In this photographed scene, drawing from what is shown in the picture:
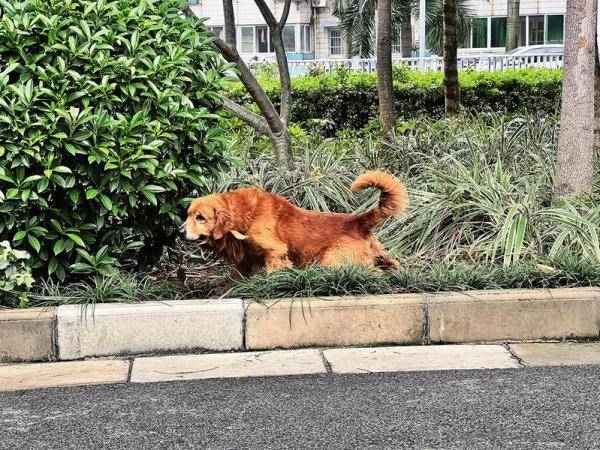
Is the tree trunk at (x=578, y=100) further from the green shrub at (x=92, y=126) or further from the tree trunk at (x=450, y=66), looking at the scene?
the tree trunk at (x=450, y=66)

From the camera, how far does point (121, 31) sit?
5465 millimetres

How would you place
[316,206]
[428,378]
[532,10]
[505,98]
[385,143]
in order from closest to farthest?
[428,378]
[316,206]
[385,143]
[505,98]
[532,10]

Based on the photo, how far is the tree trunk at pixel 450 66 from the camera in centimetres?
1201

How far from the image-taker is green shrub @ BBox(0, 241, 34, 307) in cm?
505

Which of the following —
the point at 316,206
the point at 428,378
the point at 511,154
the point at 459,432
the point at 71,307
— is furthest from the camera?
the point at 511,154

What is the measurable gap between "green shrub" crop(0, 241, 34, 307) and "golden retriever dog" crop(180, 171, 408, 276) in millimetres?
908

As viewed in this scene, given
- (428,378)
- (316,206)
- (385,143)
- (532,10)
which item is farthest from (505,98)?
(532,10)

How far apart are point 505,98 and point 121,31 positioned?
12.0m

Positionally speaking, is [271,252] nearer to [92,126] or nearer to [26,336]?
[92,126]

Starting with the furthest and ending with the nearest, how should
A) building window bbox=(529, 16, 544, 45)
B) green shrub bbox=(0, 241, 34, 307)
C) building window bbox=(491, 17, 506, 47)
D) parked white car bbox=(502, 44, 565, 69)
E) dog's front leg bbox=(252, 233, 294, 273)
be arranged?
building window bbox=(529, 16, 544, 45) → building window bbox=(491, 17, 506, 47) → parked white car bbox=(502, 44, 565, 69) → dog's front leg bbox=(252, 233, 294, 273) → green shrub bbox=(0, 241, 34, 307)

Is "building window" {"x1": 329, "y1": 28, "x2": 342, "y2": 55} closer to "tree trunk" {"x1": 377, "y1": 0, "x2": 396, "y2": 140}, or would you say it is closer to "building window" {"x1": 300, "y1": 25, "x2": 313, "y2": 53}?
"building window" {"x1": 300, "y1": 25, "x2": 313, "y2": 53}

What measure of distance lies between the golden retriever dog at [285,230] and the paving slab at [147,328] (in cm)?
51

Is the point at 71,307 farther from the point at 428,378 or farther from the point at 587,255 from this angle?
→ the point at 587,255

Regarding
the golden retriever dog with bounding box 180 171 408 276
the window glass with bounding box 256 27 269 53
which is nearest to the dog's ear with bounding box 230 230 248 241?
the golden retriever dog with bounding box 180 171 408 276
